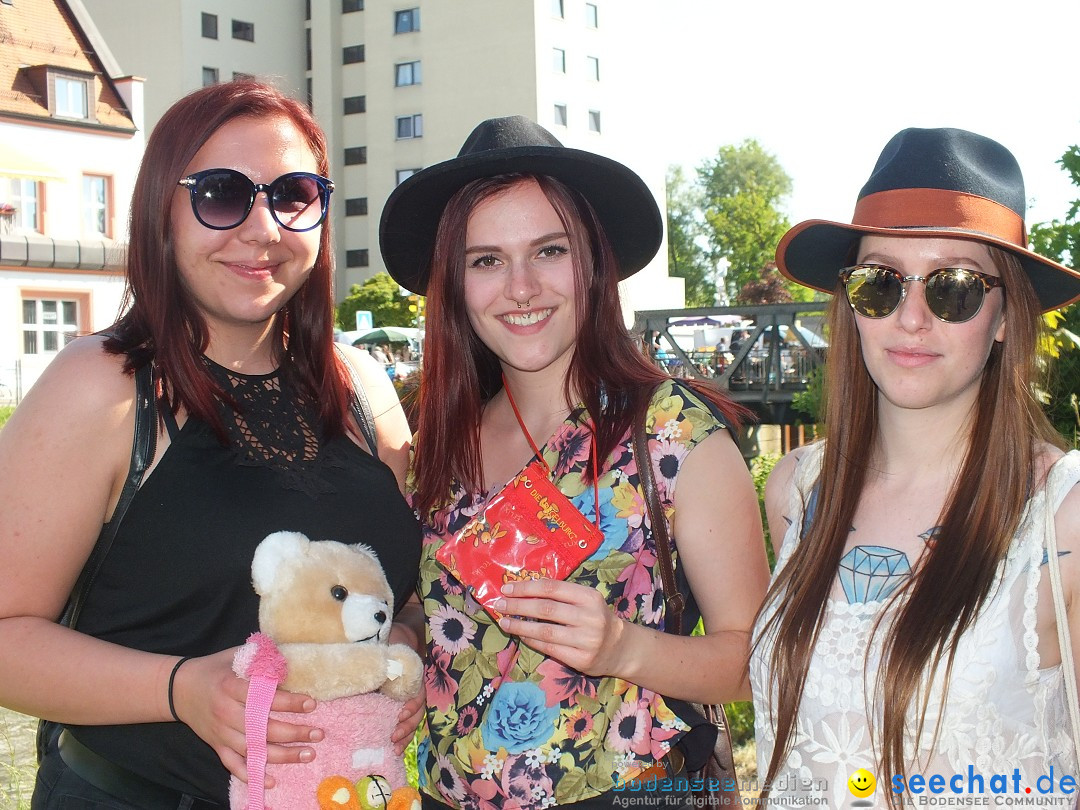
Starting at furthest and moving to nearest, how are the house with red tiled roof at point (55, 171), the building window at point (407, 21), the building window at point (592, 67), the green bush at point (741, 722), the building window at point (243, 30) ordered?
the building window at point (407, 21) → the building window at point (592, 67) → the building window at point (243, 30) → the house with red tiled roof at point (55, 171) → the green bush at point (741, 722)

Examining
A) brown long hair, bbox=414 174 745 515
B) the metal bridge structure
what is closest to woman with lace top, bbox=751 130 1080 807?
brown long hair, bbox=414 174 745 515

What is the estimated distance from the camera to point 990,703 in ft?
6.27

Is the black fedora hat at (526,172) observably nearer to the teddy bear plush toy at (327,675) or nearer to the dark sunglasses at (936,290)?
the dark sunglasses at (936,290)

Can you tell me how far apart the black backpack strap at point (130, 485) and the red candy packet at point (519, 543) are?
26.5 inches

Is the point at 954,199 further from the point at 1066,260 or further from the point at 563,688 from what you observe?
the point at 1066,260

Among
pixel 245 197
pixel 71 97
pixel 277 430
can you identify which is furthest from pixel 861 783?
pixel 71 97

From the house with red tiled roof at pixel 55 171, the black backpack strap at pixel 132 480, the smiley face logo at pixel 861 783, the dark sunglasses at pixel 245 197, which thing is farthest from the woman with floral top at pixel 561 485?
the house with red tiled roof at pixel 55 171

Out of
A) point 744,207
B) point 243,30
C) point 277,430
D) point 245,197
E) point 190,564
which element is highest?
point 243,30

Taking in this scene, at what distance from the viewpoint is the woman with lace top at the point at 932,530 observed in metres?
1.92

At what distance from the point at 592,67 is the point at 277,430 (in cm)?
4456

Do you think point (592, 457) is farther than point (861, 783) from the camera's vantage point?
Yes

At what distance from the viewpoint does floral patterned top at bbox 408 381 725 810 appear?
227 cm

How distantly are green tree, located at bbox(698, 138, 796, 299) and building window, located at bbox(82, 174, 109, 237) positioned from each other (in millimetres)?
37070

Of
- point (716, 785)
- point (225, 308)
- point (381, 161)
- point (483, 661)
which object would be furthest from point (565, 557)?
point (381, 161)
